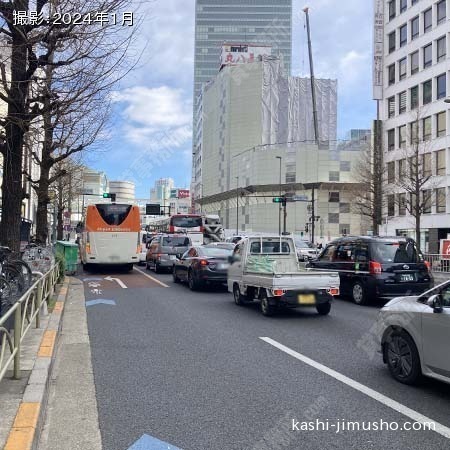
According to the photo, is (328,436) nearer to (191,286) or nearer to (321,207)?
(191,286)

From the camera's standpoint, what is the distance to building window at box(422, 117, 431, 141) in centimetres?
4919

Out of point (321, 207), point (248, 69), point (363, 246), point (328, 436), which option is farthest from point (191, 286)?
point (248, 69)

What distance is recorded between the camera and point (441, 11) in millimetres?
47781

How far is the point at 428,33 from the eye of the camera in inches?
1948

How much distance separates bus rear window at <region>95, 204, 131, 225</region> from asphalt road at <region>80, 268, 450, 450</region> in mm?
13600

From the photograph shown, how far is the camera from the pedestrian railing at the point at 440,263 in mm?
22122

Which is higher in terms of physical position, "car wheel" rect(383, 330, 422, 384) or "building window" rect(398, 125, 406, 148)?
"building window" rect(398, 125, 406, 148)

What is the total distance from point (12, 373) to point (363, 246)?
10.1 m

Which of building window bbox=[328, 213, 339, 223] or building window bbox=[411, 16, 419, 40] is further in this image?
building window bbox=[328, 213, 339, 223]

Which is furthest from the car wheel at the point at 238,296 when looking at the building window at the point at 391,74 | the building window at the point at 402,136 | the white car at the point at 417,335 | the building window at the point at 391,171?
the building window at the point at 391,74

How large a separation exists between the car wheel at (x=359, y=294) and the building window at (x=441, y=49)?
40.7m

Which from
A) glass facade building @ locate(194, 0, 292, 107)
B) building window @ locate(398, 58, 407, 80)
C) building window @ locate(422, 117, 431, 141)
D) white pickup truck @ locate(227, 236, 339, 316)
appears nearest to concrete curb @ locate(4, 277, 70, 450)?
white pickup truck @ locate(227, 236, 339, 316)

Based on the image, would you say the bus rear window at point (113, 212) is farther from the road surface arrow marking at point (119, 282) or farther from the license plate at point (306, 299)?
the license plate at point (306, 299)

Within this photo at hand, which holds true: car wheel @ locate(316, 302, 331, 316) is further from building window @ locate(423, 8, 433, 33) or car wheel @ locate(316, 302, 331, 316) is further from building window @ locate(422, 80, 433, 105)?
building window @ locate(423, 8, 433, 33)
